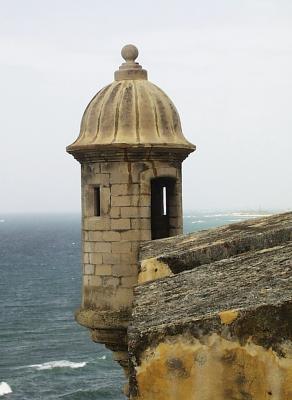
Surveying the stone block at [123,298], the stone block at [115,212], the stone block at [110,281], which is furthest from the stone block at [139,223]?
the stone block at [123,298]

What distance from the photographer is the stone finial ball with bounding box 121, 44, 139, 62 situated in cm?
1187

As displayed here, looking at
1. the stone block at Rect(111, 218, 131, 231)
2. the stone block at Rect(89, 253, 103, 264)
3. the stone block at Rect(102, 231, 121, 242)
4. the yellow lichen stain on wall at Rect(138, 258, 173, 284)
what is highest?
the stone block at Rect(111, 218, 131, 231)

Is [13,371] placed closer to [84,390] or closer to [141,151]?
[84,390]

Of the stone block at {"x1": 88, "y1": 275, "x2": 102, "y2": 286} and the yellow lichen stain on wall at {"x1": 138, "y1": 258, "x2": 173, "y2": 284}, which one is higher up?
the yellow lichen stain on wall at {"x1": 138, "y1": 258, "x2": 173, "y2": 284}

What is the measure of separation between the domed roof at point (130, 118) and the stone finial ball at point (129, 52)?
12.0 inches

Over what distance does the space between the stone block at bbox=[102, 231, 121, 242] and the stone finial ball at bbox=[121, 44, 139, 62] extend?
9.08ft

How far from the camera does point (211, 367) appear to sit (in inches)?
153

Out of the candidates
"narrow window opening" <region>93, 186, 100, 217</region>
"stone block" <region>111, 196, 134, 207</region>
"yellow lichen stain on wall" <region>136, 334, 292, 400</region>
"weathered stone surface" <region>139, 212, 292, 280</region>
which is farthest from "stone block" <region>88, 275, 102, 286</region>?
"yellow lichen stain on wall" <region>136, 334, 292, 400</region>

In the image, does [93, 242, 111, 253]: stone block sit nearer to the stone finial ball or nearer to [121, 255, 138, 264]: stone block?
[121, 255, 138, 264]: stone block

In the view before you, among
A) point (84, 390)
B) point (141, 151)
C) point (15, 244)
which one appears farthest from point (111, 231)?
point (15, 244)

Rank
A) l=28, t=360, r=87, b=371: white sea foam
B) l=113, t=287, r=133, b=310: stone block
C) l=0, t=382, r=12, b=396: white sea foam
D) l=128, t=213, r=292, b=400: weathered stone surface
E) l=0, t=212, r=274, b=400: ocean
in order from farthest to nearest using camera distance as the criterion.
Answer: l=28, t=360, r=87, b=371: white sea foam
l=0, t=212, r=274, b=400: ocean
l=0, t=382, r=12, b=396: white sea foam
l=113, t=287, r=133, b=310: stone block
l=128, t=213, r=292, b=400: weathered stone surface

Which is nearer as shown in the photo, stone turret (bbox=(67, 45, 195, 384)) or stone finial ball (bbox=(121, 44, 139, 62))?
stone turret (bbox=(67, 45, 195, 384))

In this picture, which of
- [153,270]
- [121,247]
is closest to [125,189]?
[121,247]

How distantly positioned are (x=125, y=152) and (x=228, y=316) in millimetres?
7228
